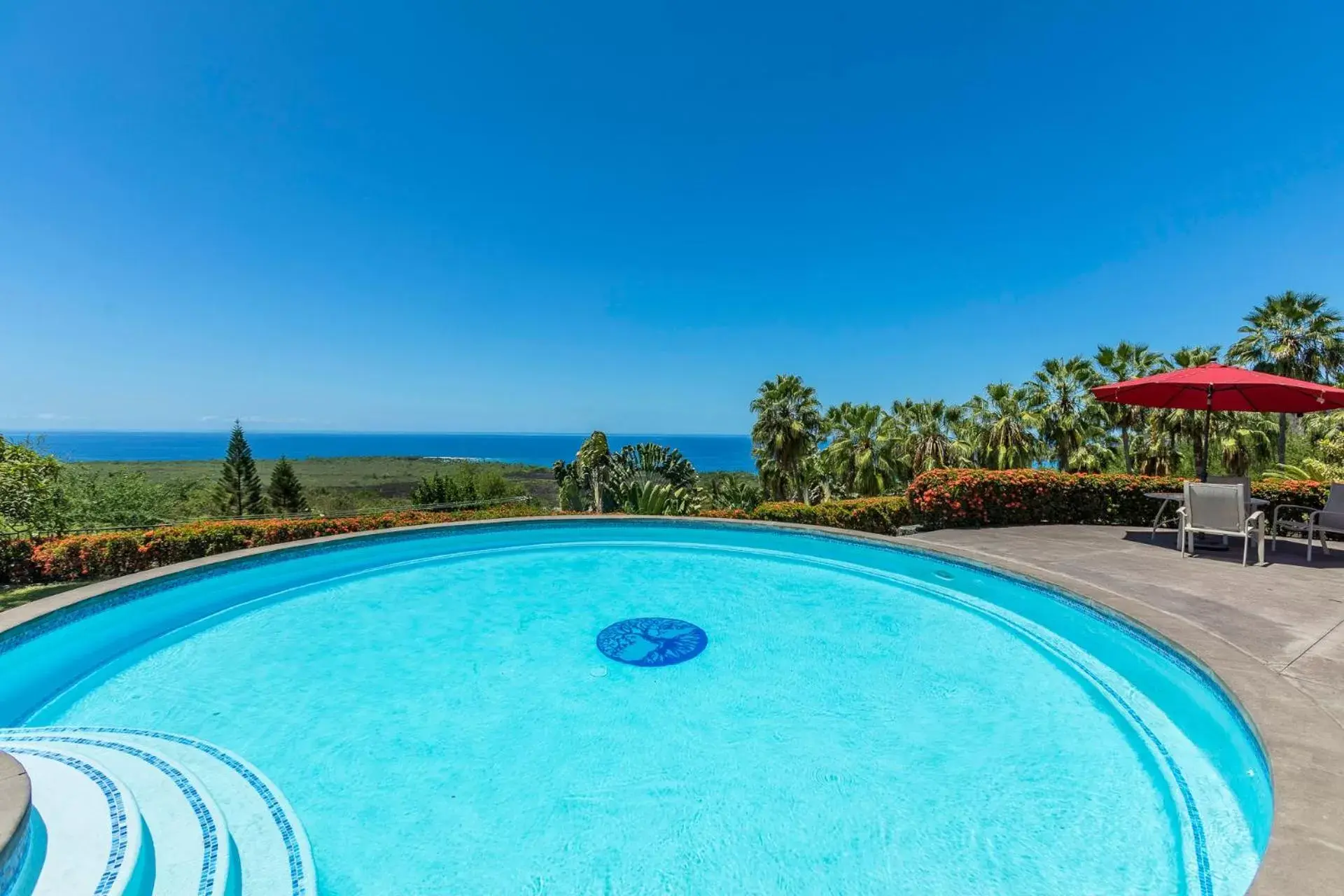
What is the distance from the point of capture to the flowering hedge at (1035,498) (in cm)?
931

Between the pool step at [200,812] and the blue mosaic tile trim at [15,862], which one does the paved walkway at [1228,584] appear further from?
the blue mosaic tile trim at [15,862]

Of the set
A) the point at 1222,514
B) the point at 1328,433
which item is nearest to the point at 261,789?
the point at 1222,514

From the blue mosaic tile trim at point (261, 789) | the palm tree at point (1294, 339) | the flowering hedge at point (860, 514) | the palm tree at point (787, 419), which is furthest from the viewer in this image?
the palm tree at point (1294, 339)

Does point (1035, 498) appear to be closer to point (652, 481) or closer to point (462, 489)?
point (652, 481)

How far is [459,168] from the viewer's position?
56.0 ft

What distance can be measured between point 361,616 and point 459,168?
1581cm

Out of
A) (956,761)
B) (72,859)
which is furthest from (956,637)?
(72,859)

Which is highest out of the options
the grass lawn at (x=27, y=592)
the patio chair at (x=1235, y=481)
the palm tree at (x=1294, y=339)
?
the palm tree at (x=1294, y=339)

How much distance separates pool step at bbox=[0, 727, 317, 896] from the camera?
268 cm

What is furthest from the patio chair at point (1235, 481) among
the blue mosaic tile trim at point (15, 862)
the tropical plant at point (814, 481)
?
the tropical plant at point (814, 481)

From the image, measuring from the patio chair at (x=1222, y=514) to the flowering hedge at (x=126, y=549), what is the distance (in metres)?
14.2

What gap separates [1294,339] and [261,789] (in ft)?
113

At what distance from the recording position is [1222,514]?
21.0ft

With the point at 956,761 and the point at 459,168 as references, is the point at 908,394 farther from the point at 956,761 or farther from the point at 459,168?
the point at 956,761
